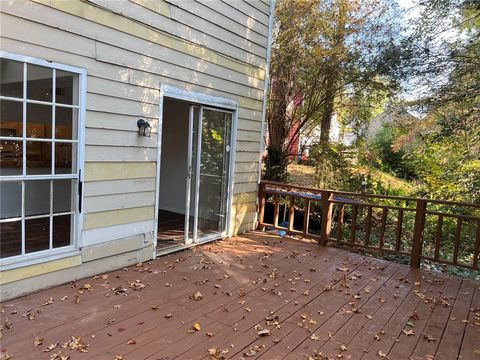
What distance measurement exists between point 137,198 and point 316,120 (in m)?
5.51

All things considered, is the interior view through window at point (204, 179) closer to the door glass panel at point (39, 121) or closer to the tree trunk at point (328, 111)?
the door glass panel at point (39, 121)

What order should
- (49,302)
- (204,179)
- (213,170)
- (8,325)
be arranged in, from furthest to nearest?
(213,170) < (204,179) < (49,302) < (8,325)

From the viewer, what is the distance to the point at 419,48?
5836 millimetres

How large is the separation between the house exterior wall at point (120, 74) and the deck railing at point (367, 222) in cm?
217

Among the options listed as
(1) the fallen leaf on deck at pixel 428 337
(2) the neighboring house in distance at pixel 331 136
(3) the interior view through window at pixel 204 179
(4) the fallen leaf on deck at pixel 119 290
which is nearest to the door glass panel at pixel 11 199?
(4) the fallen leaf on deck at pixel 119 290

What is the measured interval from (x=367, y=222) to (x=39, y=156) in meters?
3.94

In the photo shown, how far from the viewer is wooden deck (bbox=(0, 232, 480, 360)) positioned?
2.42m

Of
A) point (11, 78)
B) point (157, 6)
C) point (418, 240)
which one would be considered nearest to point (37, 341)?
point (11, 78)

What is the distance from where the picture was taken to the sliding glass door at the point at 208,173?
4586mm

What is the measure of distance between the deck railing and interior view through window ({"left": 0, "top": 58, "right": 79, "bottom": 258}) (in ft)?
10.8

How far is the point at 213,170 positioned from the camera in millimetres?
4961

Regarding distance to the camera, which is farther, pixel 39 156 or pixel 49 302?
pixel 39 156

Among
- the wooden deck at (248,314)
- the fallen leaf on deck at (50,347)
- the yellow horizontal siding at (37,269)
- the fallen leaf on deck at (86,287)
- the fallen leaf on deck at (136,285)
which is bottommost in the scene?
the wooden deck at (248,314)

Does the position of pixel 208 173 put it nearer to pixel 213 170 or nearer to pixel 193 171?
pixel 213 170
